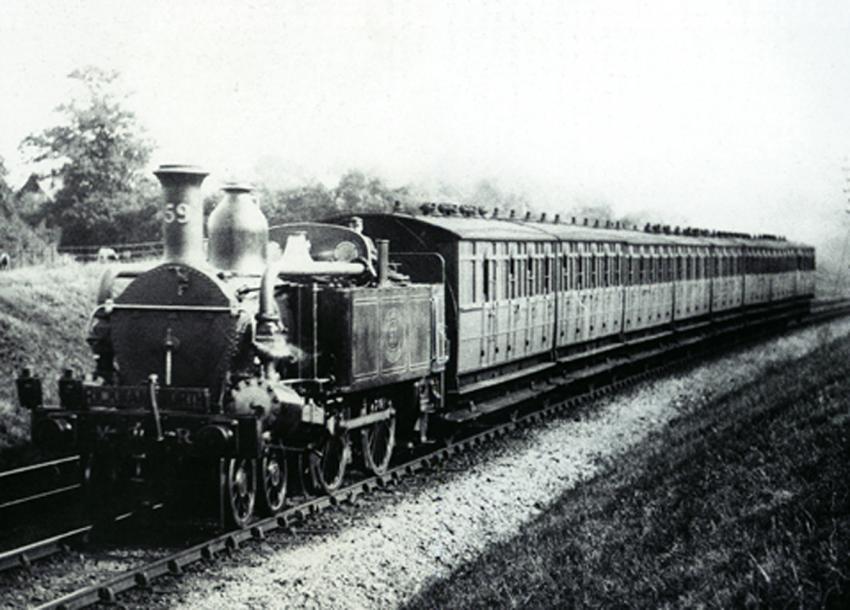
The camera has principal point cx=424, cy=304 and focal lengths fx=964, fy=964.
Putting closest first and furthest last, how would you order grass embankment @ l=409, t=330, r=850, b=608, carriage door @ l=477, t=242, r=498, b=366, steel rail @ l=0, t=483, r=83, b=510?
grass embankment @ l=409, t=330, r=850, b=608, steel rail @ l=0, t=483, r=83, b=510, carriage door @ l=477, t=242, r=498, b=366

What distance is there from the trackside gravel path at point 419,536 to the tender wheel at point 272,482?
2.12 feet

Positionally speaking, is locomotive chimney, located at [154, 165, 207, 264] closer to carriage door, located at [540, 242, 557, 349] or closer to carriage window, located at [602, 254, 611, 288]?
carriage door, located at [540, 242, 557, 349]

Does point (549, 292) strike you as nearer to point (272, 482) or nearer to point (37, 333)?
point (272, 482)

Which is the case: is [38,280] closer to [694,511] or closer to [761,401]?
[761,401]

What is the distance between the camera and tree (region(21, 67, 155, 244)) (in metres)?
25.8

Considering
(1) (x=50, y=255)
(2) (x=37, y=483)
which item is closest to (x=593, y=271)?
(2) (x=37, y=483)

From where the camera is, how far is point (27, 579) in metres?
7.04

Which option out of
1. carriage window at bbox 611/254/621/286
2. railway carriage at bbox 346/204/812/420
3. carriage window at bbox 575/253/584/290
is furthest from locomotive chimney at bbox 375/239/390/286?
carriage window at bbox 611/254/621/286

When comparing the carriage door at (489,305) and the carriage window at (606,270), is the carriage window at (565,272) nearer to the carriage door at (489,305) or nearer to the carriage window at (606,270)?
the carriage window at (606,270)

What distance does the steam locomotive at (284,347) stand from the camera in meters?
7.96

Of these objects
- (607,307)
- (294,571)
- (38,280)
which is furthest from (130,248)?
(294,571)

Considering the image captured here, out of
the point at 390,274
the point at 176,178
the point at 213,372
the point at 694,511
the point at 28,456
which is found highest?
the point at 176,178

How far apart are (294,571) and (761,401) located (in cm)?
773

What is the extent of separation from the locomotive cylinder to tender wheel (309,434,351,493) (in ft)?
5.92
